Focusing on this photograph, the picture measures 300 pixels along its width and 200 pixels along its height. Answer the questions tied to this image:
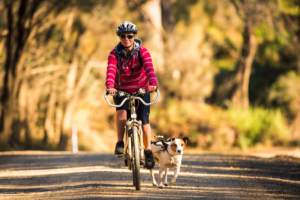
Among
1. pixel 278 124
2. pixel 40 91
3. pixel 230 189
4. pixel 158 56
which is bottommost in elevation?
pixel 230 189

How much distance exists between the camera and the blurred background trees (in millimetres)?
19469

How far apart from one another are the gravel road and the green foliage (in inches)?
519

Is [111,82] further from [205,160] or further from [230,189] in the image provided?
[205,160]

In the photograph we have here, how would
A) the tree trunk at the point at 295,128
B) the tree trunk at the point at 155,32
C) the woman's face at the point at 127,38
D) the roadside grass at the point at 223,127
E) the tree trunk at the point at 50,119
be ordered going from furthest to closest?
the tree trunk at the point at 295,128 → the tree trunk at the point at 155,32 → the roadside grass at the point at 223,127 → the tree trunk at the point at 50,119 → the woman's face at the point at 127,38

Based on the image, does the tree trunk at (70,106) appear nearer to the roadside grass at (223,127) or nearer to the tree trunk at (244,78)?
the roadside grass at (223,127)

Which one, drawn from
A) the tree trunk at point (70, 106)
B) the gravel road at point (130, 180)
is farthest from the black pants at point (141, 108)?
the tree trunk at point (70, 106)

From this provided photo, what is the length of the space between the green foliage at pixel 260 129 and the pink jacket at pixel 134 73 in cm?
1777

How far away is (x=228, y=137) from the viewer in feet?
75.4

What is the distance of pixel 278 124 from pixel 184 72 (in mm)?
6716

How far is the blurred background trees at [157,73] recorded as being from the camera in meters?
19.5

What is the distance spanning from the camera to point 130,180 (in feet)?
23.0

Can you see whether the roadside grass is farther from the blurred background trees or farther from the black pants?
the black pants

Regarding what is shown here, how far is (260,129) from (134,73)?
62.2ft

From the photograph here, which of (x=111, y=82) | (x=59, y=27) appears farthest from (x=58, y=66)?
(x=111, y=82)
